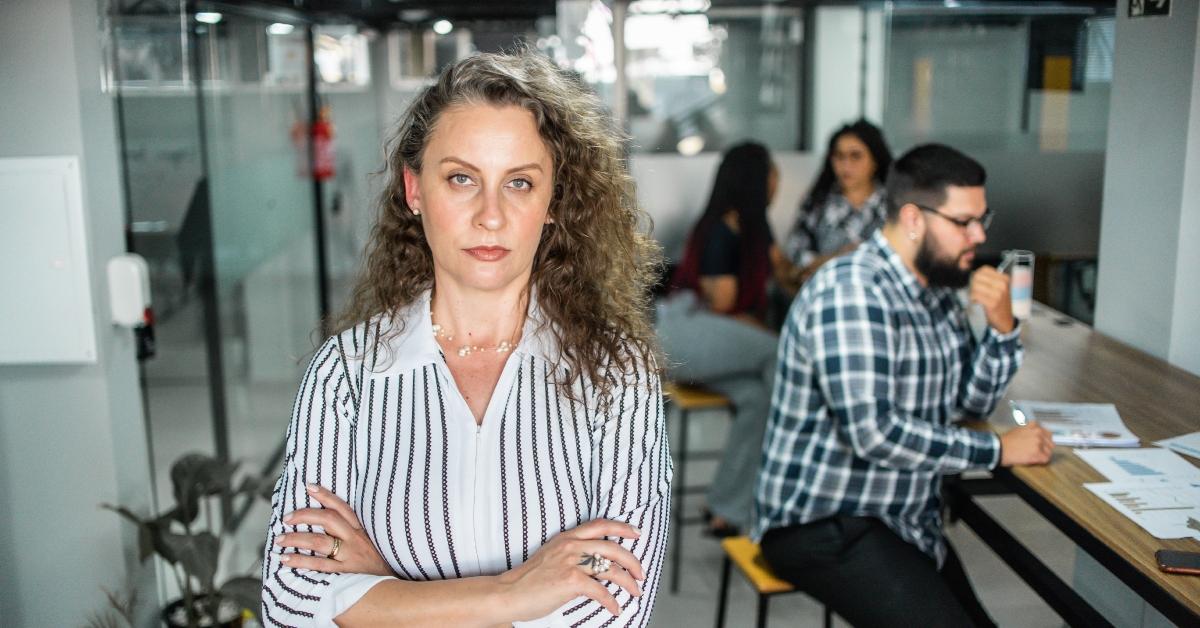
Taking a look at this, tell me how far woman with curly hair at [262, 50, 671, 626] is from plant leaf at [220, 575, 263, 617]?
98cm

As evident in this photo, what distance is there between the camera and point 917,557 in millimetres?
2246

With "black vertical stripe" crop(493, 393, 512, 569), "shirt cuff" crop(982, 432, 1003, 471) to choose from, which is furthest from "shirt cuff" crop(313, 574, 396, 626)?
"shirt cuff" crop(982, 432, 1003, 471)

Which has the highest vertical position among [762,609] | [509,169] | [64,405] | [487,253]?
[509,169]

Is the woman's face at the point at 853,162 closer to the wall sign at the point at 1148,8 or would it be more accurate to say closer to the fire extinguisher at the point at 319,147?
the wall sign at the point at 1148,8

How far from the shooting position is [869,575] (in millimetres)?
2215

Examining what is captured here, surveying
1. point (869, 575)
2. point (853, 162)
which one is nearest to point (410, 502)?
point (869, 575)

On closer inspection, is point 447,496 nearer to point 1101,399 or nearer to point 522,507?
point 522,507

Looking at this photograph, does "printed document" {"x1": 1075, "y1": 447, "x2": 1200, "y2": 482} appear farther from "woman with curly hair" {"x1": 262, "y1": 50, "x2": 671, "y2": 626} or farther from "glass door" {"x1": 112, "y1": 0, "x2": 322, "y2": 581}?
"glass door" {"x1": 112, "y1": 0, "x2": 322, "y2": 581}

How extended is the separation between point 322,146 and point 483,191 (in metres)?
3.87

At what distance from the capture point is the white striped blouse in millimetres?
1463

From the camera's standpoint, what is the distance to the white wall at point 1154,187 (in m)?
2.50

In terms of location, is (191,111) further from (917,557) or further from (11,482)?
(917,557)

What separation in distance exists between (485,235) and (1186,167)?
6.02 ft

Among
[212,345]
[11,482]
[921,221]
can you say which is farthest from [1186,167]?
[212,345]
